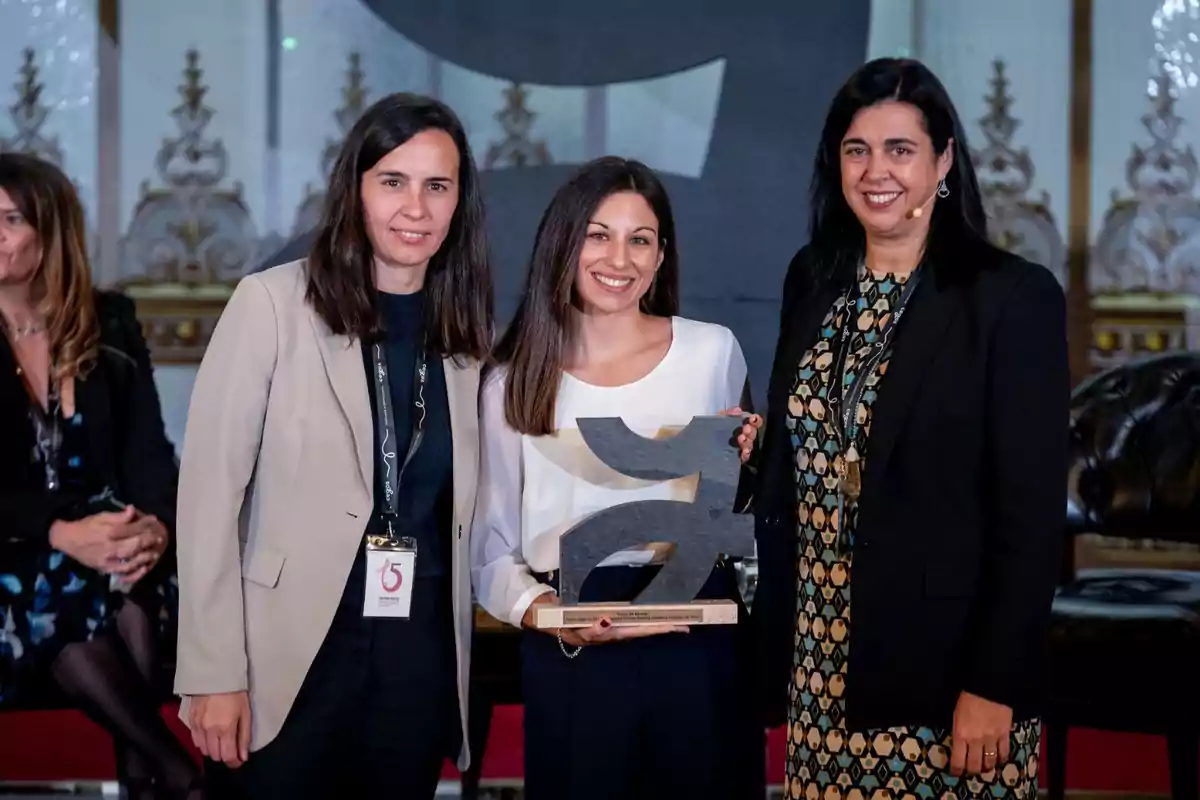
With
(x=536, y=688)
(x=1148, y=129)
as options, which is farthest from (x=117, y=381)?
(x=1148, y=129)

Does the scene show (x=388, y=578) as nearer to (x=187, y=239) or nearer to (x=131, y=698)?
(x=131, y=698)

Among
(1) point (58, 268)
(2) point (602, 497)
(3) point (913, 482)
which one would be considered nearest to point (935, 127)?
(3) point (913, 482)

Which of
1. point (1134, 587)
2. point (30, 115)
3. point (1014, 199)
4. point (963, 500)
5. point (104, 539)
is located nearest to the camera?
point (963, 500)

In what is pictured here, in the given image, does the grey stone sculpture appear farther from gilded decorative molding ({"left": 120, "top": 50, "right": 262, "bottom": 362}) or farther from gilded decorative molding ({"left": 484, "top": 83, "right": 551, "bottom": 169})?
gilded decorative molding ({"left": 120, "top": 50, "right": 262, "bottom": 362})

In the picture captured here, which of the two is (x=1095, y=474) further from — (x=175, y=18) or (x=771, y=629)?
(x=175, y=18)

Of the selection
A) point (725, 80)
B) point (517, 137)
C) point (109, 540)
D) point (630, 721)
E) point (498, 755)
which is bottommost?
point (498, 755)

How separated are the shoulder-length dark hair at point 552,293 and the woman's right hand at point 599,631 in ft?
1.05

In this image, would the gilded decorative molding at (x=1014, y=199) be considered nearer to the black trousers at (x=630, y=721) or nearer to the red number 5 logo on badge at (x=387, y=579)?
Result: the black trousers at (x=630, y=721)

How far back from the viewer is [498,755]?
3.63 metres

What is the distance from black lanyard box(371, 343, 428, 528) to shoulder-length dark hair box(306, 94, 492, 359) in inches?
2.1

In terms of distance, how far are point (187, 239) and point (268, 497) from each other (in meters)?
2.54

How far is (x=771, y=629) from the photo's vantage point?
2.14 metres

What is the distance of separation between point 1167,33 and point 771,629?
3.32 m

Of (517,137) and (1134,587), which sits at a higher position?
(517,137)
